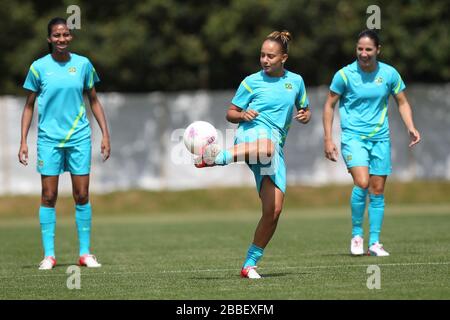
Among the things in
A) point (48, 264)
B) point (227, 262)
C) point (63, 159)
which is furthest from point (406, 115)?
point (48, 264)

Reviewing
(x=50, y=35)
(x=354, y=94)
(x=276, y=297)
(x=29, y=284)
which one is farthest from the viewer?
(x=354, y=94)

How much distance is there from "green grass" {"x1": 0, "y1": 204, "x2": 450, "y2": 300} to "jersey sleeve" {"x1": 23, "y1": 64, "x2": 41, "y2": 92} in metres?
1.92

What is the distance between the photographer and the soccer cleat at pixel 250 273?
30.7ft

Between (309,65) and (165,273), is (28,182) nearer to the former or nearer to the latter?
(309,65)

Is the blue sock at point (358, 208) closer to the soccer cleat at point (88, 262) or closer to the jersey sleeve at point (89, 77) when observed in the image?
the soccer cleat at point (88, 262)

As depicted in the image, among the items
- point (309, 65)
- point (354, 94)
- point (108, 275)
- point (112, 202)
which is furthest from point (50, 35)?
point (309, 65)

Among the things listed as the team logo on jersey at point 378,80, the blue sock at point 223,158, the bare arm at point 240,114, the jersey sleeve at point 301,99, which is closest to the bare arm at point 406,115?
the team logo on jersey at point 378,80

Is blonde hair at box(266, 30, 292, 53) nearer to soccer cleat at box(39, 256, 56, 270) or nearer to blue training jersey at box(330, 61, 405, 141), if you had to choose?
blue training jersey at box(330, 61, 405, 141)

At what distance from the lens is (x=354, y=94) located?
11.9 metres

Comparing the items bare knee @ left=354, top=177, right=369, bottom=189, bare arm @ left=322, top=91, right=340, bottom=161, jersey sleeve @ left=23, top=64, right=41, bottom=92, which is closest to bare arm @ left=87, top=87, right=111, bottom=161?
jersey sleeve @ left=23, top=64, right=41, bottom=92

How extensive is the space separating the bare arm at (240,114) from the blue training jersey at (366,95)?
104 inches

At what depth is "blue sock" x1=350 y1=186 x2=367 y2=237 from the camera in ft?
38.8

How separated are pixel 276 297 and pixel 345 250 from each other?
4.62 m

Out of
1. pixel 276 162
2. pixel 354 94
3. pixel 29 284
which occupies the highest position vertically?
pixel 354 94
